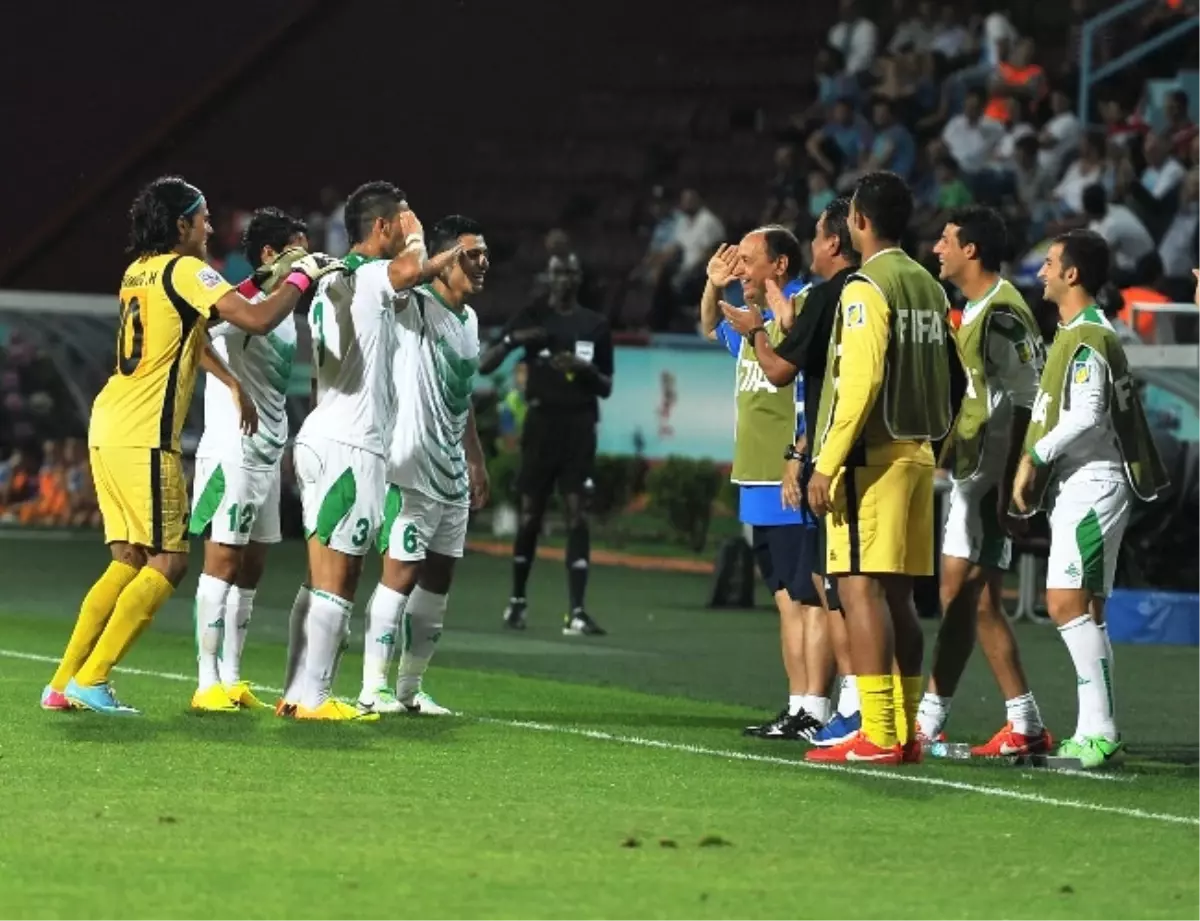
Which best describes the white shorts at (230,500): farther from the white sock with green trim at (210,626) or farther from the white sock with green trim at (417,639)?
the white sock with green trim at (417,639)

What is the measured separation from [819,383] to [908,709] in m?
1.42

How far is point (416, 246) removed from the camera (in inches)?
437

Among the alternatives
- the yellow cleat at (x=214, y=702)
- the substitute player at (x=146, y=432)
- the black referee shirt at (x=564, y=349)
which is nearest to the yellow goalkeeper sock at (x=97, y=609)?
the substitute player at (x=146, y=432)

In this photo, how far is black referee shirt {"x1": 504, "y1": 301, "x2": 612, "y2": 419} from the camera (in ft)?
56.6

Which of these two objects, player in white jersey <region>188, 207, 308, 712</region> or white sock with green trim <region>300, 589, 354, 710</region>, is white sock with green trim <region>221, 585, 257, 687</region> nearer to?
player in white jersey <region>188, 207, 308, 712</region>

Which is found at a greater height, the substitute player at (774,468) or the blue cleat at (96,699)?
the substitute player at (774,468)

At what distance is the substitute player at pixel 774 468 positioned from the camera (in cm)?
1134

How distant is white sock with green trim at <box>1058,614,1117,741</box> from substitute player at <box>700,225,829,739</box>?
131 cm

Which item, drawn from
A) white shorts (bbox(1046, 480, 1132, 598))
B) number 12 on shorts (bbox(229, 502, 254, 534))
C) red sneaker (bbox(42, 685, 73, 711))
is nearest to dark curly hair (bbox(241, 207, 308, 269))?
number 12 on shorts (bbox(229, 502, 254, 534))

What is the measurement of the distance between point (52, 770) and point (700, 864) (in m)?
2.81

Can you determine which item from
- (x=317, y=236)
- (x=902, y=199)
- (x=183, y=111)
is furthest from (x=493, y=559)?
(x=902, y=199)

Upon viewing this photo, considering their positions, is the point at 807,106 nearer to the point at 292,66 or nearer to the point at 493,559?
the point at 292,66

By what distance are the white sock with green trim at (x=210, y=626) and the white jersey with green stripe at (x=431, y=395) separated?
959 mm

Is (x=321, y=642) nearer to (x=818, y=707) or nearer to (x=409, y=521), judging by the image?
(x=409, y=521)
